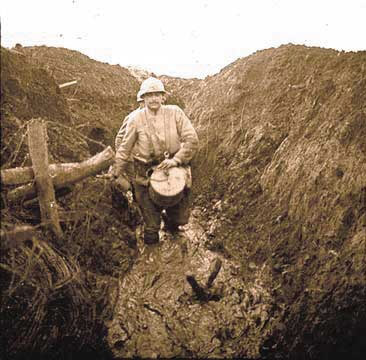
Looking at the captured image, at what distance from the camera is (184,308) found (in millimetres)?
6363

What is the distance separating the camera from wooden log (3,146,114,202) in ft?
19.0

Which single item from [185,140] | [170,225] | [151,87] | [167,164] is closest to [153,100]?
[151,87]

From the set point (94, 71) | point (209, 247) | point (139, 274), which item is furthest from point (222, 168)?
point (94, 71)

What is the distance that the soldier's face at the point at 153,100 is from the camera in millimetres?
6445

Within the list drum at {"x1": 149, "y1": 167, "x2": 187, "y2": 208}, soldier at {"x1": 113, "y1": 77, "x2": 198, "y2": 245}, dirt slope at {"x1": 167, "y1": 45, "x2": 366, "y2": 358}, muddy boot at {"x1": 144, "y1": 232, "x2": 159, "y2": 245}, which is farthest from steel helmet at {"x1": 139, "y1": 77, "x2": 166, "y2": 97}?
dirt slope at {"x1": 167, "y1": 45, "x2": 366, "y2": 358}

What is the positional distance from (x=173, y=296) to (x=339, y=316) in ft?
6.59

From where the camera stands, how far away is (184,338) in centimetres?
607

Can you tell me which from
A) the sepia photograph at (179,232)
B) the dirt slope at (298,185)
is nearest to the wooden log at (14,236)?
the sepia photograph at (179,232)

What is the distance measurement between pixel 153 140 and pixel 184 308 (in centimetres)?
213

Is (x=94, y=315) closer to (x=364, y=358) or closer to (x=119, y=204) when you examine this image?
(x=119, y=204)

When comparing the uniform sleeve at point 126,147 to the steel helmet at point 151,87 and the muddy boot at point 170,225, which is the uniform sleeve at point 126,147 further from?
the muddy boot at point 170,225

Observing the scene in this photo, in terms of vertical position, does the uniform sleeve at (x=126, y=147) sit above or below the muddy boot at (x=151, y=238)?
above

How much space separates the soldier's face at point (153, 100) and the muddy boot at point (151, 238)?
5.61 feet

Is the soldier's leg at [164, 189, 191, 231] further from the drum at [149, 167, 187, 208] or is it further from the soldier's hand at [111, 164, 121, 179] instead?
the soldier's hand at [111, 164, 121, 179]
